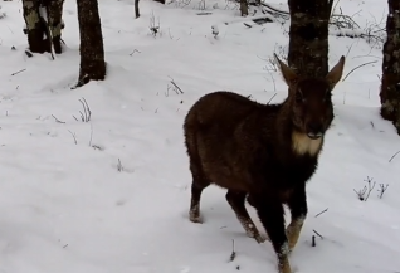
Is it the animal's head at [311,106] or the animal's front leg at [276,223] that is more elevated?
the animal's head at [311,106]

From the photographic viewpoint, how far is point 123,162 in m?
5.93

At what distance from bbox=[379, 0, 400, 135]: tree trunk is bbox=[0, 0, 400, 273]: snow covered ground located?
0.22 meters

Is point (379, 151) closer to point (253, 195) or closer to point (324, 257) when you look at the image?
point (324, 257)

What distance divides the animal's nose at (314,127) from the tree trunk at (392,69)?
4.15 meters

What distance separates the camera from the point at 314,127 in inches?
123

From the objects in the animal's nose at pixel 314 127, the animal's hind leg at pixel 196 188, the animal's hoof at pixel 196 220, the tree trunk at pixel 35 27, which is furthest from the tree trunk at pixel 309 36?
the tree trunk at pixel 35 27

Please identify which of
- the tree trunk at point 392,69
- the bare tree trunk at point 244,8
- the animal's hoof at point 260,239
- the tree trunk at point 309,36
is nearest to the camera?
the animal's hoof at point 260,239

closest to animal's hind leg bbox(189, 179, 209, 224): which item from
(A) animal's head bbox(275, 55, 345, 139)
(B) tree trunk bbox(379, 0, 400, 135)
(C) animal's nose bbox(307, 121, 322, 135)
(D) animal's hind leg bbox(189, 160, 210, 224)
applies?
(D) animal's hind leg bbox(189, 160, 210, 224)

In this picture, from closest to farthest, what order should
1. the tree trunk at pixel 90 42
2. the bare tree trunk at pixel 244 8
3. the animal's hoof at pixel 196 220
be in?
1. the animal's hoof at pixel 196 220
2. the tree trunk at pixel 90 42
3. the bare tree trunk at pixel 244 8

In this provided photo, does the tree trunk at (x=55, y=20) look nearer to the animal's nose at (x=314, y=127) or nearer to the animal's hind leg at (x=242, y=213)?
the animal's hind leg at (x=242, y=213)

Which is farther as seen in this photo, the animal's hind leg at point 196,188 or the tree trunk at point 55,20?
the tree trunk at point 55,20

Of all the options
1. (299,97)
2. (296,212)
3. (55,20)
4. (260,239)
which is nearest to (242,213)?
(260,239)

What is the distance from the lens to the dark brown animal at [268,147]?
130 inches

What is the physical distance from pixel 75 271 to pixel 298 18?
442 cm
